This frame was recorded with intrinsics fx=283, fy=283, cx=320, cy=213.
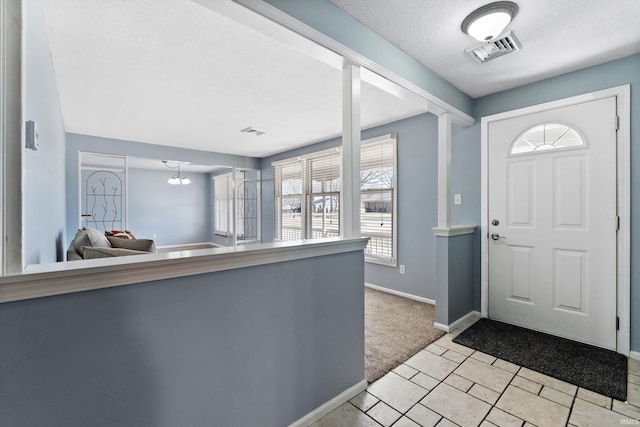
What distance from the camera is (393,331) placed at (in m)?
2.72

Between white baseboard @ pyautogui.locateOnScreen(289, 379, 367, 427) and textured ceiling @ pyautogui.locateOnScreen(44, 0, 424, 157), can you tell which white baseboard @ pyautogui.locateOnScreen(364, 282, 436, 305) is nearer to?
white baseboard @ pyautogui.locateOnScreen(289, 379, 367, 427)

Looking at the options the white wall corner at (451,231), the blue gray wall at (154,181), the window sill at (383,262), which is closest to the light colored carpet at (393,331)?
the window sill at (383,262)

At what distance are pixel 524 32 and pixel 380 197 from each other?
7.87 feet

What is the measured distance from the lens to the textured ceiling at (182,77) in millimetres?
1791

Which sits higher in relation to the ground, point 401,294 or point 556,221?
point 556,221

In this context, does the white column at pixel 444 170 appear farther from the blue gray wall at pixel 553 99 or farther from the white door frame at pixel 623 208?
the white door frame at pixel 623 208

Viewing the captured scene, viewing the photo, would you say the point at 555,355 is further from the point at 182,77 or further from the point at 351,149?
the point at 182,77

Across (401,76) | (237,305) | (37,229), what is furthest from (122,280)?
(401,76)

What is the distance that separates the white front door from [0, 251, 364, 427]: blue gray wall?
197 cm

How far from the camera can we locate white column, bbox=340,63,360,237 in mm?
1845

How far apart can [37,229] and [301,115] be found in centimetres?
279

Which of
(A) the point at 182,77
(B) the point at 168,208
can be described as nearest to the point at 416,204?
(A) the point at 182,77

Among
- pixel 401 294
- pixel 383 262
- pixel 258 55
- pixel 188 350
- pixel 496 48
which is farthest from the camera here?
pixel 383 262

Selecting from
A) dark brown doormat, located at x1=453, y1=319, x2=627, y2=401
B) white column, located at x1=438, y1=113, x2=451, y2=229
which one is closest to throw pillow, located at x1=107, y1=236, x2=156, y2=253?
white column, located at x1=438, y1=113, x2=451, y2=229
